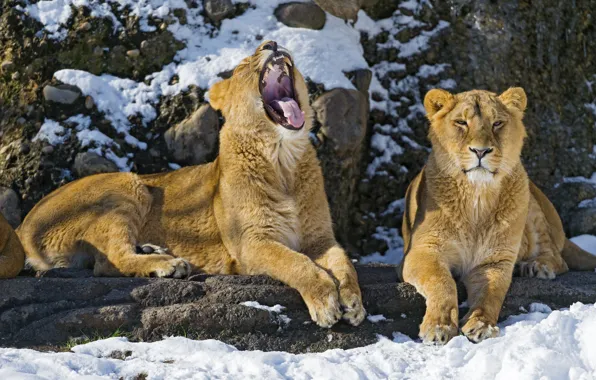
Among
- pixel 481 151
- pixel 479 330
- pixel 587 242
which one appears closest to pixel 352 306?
pixel 479 330

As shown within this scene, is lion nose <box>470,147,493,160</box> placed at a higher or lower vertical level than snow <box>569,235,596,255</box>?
higher

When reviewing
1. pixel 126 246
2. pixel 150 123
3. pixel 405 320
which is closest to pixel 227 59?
pixel 150 123

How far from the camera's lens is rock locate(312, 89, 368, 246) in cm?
853

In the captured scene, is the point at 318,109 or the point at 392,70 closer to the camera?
the point at 318,109

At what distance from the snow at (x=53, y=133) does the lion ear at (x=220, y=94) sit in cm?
194

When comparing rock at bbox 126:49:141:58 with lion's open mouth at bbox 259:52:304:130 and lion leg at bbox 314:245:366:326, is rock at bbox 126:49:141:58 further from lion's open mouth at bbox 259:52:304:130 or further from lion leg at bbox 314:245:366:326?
lion leg at bbox 314:245:366:326

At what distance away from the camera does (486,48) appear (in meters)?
9.50

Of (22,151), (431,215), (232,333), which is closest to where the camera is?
(232,333)

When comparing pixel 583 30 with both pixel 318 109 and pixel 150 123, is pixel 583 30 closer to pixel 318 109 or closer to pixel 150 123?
pixel 318 109

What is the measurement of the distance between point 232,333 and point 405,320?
3.70ft

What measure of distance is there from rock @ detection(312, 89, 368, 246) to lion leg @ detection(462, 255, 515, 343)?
2.51 m

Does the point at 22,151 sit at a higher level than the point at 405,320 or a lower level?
lower

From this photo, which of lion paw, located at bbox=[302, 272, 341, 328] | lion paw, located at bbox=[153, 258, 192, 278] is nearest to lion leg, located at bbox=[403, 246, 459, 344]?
lion paw, located at bbox=[302, 272, 341, 328]

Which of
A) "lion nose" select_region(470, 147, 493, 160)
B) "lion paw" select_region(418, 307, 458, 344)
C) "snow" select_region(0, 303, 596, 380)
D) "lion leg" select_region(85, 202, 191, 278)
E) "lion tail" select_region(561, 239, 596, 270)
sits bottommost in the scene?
"lion tail" select_region(561, 239, 596, 270)
